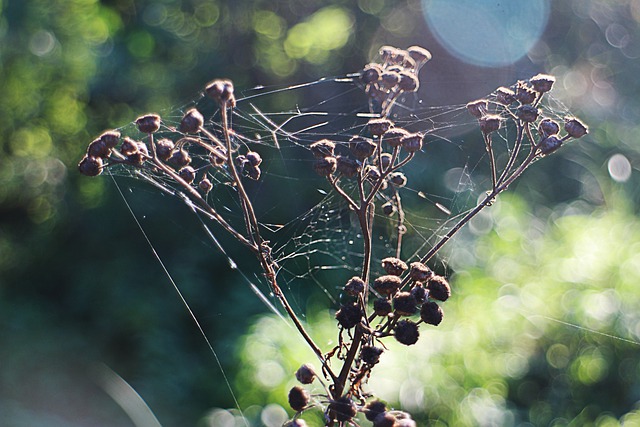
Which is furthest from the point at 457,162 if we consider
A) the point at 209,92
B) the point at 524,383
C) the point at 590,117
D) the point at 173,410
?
the point at 209,92

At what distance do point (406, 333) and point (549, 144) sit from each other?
23 centimetres

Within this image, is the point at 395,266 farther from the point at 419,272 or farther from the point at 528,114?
the point at 528,114

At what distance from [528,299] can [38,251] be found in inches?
85.4

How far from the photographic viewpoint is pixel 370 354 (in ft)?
1.47

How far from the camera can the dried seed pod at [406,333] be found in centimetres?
44

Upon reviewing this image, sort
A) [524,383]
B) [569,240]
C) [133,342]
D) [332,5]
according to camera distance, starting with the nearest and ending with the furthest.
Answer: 1. [524,383]
2. [569,240]
3. [133,342]
4. [332,5]

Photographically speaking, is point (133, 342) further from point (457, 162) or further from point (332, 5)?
point (332, 5)

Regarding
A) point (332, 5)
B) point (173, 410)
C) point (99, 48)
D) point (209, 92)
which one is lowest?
point (209, 92)

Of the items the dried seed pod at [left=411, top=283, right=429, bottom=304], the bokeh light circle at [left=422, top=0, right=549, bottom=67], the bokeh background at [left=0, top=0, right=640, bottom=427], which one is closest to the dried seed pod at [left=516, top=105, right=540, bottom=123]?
the dried seed pod at [left=411, top=283, right=429, bottom=304]

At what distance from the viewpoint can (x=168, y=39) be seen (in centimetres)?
305

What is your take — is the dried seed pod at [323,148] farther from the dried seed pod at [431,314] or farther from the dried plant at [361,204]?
the dried seed pod at [431,314]

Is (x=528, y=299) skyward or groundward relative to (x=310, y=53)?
groundward

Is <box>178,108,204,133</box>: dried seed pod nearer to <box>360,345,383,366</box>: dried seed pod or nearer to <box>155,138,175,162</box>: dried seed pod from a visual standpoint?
<box>155,138,175,162</box>: dried seed pod

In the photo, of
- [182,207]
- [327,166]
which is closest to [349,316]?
[327,166]
